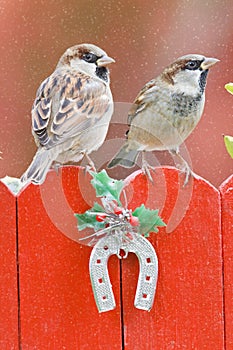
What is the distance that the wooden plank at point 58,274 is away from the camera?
1.26 metres

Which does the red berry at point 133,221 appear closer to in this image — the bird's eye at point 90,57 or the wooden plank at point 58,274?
the wooden plank at point 58,274

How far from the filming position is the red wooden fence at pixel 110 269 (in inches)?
49.6

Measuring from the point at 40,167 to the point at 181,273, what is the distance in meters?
0.22

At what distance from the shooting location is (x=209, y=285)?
1.28 meters

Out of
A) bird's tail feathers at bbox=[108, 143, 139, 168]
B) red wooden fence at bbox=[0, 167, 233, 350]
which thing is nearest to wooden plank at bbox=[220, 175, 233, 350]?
red wooden fence at bbox=[0, 167, 233, 350]

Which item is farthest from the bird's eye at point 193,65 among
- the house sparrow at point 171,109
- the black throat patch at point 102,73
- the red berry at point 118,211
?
the red berry at point 118,211

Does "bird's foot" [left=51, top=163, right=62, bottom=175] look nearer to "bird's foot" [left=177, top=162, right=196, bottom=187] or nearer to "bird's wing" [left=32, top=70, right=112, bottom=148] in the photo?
"bird's wing" [left=32, top=70, right=112, bottom=148]

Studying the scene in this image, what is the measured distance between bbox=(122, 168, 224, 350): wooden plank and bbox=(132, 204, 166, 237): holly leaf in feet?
0.08

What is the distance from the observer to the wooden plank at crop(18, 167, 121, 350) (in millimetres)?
1256

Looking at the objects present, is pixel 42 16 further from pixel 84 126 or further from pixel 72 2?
pixel 84 126

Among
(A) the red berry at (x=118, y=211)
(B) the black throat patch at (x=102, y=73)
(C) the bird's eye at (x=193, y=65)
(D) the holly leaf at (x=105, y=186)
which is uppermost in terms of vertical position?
(C) the bird's eye at (x=193, y=65)

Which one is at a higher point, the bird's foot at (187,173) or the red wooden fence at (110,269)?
the bird's foot at (187,173)

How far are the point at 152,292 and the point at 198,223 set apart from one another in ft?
0.35

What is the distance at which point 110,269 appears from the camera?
49.7 inches
